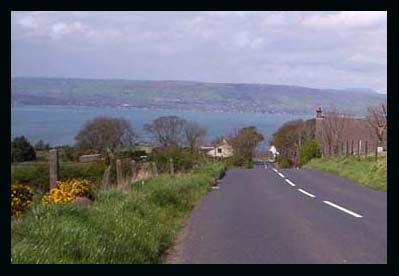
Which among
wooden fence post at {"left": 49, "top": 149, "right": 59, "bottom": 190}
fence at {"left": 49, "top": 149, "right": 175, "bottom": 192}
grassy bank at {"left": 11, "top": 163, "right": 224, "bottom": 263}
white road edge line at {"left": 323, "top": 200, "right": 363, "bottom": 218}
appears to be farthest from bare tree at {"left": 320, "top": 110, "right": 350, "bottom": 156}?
grassy bank at {"left": 11, "top": 163, "right": 224, "bottom": 263}

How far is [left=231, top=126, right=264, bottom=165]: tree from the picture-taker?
91.5 metres

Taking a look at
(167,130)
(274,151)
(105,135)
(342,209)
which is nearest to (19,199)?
(342,209)

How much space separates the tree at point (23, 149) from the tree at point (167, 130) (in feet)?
83.9

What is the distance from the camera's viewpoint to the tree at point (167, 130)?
146 ft

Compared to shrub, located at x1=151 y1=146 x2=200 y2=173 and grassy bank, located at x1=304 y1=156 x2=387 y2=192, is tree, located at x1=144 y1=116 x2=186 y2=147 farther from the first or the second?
grassy bank, located at x1=304 y1=156 x2=387 y2=192

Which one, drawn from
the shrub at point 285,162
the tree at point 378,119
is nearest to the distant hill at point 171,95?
the tree at point 378,119

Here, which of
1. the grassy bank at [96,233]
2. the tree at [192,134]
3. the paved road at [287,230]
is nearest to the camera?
the grassy bank at [96,233]

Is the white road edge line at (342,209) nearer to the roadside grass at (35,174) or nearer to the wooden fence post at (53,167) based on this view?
the roadside grass at (35,174)

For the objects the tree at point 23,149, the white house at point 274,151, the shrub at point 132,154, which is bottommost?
the white house at point 274,151

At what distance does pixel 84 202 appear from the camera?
12.6 metres

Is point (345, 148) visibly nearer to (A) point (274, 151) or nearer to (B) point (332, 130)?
(B) point (332, 130)

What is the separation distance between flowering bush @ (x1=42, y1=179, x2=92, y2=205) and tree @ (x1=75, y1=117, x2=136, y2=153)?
11.4m

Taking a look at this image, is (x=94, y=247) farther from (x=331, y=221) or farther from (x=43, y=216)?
(x=331, y=221)

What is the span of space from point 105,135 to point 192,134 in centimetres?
2354
